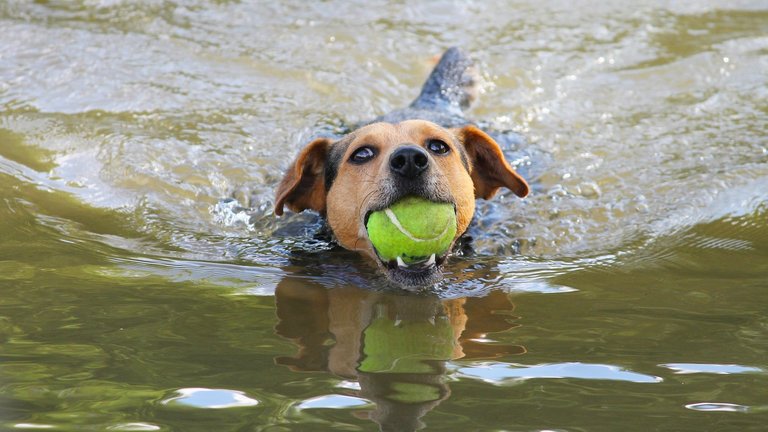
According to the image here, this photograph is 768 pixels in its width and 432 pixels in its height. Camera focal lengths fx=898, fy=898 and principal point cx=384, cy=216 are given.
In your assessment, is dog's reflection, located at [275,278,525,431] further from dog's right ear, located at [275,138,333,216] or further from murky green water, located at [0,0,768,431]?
dog's right ear, located at [275,138,333,216]

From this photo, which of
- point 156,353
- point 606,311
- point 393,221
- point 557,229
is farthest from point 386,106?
point 156,353

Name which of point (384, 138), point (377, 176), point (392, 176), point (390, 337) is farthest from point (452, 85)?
point (390, 337)

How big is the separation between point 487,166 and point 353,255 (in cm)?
108

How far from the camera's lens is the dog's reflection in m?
Result: 2.99

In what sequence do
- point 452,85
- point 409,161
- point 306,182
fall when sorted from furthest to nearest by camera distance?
point 452,85 → point 306,182 → point 409,161

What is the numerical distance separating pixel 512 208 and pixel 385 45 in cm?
340

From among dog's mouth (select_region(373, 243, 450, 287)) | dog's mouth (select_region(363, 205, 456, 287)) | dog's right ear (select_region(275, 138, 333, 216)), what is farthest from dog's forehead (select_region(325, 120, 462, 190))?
dog's mouth (select_region(373, 243, 450, 287))

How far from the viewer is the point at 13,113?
23.7 ft

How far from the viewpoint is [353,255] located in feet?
17.2

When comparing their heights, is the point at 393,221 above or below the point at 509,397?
above

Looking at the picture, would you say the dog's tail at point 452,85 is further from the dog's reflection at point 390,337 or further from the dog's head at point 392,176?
the dog's reflection at point 390,337

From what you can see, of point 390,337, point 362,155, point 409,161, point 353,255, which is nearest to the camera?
point 390,337

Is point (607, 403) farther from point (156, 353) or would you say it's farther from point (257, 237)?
point (257, 237)

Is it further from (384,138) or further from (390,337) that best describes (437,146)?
(390,337)
